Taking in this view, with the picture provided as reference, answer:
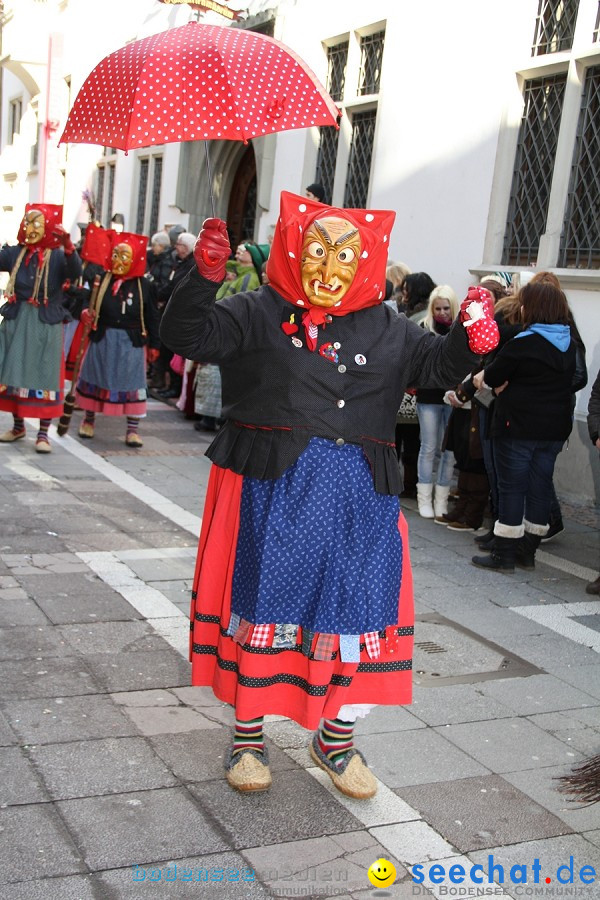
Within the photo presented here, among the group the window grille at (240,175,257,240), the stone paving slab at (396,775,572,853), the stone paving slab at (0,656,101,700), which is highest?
the window grille at (240,175,257,240)

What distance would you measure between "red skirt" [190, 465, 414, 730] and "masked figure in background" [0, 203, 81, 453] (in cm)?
588

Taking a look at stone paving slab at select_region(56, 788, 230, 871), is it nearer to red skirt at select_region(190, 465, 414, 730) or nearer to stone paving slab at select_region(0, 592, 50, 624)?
red skirt at select_region(190, 465, 414, 730)

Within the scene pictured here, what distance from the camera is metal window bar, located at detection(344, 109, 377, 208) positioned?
40.7ft

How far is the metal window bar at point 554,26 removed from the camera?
939 cm

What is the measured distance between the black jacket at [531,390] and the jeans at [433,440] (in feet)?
4.05

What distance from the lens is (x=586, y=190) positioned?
9.10 meters

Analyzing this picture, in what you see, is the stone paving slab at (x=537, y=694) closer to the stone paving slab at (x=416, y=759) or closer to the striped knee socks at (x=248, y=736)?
the stone paving slab at (x=416, y=759)

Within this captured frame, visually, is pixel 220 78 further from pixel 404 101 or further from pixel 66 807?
pixel 404 101

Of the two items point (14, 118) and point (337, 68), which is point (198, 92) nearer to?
point (337, 68)

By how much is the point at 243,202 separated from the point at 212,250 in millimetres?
13623

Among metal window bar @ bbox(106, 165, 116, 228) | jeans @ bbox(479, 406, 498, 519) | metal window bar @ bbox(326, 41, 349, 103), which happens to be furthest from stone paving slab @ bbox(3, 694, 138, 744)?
metal window bar @ bbox(106, 165, 116, 228)

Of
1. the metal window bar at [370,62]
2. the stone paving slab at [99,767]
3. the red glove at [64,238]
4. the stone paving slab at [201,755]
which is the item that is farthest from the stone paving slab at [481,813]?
the metal window bar at [370,62]

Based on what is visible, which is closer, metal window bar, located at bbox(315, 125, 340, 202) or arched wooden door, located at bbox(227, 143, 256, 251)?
metal window bar, located at bbox(315, 125, 340, 202)

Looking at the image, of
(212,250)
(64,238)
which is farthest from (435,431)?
(212,250)
